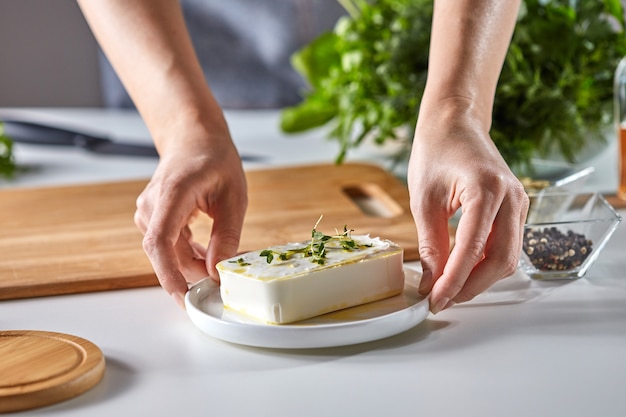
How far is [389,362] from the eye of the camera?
2.87ft

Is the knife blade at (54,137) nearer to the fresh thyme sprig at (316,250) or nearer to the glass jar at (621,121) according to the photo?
the glass jar at (621,121)

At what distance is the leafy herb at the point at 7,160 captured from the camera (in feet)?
6.40

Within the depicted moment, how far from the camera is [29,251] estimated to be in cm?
133

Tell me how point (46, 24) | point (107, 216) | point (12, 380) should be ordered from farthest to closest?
point (46, 24)
point (107, 216)
point (12, 380)

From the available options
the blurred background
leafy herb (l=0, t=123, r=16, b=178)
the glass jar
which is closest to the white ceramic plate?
the glass jar

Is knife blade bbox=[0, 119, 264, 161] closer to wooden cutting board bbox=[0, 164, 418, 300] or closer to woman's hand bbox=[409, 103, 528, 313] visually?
wooden cutting board bbox=[0, 164, 418, 300]

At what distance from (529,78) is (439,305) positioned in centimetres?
82

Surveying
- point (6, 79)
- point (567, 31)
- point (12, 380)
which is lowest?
point (6, 79)

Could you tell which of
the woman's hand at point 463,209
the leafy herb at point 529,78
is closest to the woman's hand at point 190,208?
the woman's hand at point 463,209

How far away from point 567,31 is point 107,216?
90 centimetres

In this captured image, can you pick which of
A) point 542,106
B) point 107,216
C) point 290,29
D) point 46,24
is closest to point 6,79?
point 46,24

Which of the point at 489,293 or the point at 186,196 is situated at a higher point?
the point at 186,196

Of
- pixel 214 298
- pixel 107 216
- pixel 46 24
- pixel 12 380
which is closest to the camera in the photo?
pixel 12 380

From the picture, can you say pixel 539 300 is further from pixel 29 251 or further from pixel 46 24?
pixel 46 24
